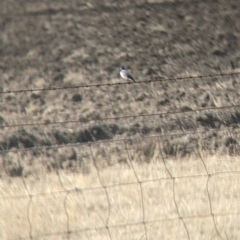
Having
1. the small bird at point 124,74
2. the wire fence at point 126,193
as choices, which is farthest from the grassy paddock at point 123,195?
the small bird at point 124,74

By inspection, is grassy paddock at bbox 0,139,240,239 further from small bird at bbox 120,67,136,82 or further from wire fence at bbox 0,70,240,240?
small bird at bbox 120,67,136,82

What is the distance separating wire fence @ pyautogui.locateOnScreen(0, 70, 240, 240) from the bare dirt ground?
14 mm

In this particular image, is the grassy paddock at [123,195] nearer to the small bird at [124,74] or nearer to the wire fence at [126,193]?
the wire fence at [126,193]

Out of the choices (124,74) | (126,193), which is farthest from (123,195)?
(124,74)

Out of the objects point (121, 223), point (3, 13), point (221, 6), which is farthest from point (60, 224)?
point (221, 6)

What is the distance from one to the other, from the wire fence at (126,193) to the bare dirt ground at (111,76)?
14 mm

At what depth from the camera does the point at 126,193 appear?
133 inches

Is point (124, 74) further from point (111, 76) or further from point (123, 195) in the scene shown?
point (123, 195)

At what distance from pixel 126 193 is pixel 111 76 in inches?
22.3

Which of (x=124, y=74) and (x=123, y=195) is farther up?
(x=124, y=74)

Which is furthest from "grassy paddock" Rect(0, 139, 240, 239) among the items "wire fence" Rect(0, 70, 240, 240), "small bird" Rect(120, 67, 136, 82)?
"small bird" Rect(120, 67, 136, 82)

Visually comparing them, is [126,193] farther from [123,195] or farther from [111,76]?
[111,76]

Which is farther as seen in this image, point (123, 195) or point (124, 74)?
point (124, 74)

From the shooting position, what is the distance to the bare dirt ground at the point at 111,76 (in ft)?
11.1
